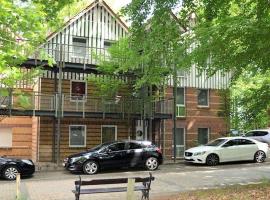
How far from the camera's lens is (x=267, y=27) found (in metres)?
9.98

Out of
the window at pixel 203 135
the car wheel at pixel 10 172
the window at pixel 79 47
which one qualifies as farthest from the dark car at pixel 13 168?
the window at pixel 203 135

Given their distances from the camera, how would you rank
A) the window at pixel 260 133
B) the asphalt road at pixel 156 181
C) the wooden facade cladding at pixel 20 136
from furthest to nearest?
the window at pixel 260 133
the wooden facade cladding at pixel 20 136
the asphalt road at pixel 156 181

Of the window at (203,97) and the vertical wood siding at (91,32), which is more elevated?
the vertical wood siding at (91,32)

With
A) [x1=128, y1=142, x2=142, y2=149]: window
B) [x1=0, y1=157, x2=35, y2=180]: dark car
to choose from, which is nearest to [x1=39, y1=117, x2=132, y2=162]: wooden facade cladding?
[x1=128, y1=142, x2=142, y2=149]: window

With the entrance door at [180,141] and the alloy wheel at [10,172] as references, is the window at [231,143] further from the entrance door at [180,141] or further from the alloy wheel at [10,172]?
the alloy wheel at [10,172]

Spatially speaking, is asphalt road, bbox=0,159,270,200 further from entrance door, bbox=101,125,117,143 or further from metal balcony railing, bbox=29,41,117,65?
metal balcony railing, bbox=29,41,117,65

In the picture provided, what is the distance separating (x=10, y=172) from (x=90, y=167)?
368 centimetres

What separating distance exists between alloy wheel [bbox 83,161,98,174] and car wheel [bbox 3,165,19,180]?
10.4ft

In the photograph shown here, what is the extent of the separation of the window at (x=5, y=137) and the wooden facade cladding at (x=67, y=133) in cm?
325

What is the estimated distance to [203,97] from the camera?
3409 cm

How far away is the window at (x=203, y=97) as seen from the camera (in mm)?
33844

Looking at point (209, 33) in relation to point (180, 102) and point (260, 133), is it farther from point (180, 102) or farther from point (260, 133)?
point (260, 133)

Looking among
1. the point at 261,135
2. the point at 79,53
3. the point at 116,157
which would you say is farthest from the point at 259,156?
the point at 79,53

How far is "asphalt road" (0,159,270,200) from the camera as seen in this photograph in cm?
1555
